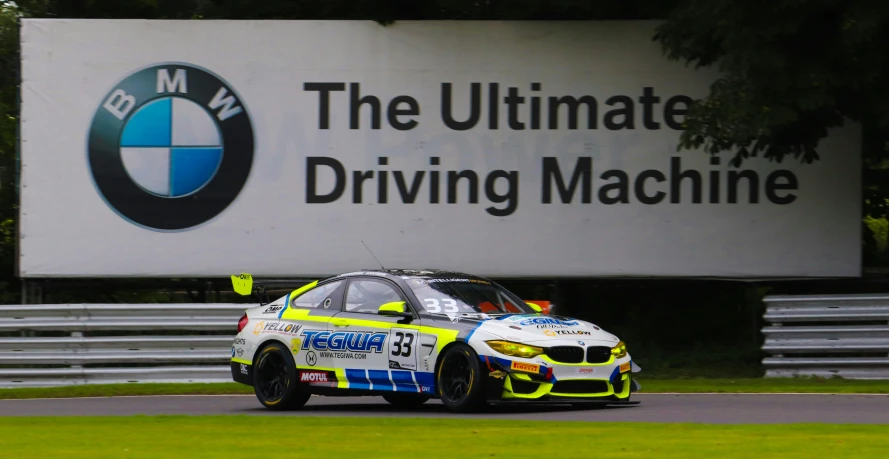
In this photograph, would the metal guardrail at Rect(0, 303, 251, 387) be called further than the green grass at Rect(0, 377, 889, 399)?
Yes

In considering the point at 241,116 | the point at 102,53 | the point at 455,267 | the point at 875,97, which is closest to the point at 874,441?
the point at 875,97

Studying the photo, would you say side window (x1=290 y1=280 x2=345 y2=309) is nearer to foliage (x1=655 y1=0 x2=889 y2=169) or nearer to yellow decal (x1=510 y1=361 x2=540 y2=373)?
yellow decal (x1=510 y1=361 x2=540 y2=373)

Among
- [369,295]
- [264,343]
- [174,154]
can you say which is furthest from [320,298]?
[174,154]

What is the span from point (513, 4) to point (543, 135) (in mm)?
1969

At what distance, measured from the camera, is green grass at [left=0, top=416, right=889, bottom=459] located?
30.5 ft

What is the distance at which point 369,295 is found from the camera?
13.9m

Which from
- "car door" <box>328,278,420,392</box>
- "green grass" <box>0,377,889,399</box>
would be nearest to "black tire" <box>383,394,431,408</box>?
"car door" <box>328,278,420,392</box>

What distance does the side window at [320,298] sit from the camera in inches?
558

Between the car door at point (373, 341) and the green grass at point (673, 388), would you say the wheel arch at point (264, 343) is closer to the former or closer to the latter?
the car door at point (373, 341)

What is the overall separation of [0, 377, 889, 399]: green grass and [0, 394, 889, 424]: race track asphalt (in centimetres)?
68

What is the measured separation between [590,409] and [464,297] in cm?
167

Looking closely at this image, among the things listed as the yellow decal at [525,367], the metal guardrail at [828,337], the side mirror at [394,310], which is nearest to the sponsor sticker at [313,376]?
the side mirror at [394,310]

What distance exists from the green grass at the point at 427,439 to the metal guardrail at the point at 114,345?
6.51 metres

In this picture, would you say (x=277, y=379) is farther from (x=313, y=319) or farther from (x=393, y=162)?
(x=393, y=162)
